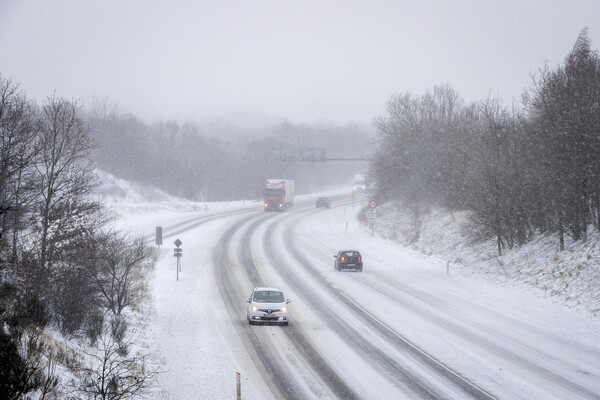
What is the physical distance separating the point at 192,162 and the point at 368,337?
116 m

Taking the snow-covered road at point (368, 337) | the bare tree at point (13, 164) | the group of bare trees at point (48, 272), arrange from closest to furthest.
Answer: the group of bare trees at point (48, 272) < the snow-covered road at point (368, 337) < the bare tree at point (13, 164)

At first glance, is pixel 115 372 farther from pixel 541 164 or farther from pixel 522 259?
pixel 541 164

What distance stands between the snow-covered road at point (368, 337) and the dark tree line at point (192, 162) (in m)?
72.0

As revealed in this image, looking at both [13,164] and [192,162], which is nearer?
[13,164]

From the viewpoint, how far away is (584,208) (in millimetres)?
31594

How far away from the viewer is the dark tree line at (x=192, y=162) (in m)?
115

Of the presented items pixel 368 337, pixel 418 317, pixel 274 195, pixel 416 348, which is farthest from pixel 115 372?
pixel 274 195

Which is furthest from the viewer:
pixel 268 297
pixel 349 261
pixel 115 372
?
pixel 349 261

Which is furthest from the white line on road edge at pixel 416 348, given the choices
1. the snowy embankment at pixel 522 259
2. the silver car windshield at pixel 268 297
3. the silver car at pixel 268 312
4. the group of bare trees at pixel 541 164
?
the group of bare trees at pixel 541 164

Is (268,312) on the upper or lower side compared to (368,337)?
upper

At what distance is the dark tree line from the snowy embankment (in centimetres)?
5615

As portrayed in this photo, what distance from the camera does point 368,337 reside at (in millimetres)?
22609

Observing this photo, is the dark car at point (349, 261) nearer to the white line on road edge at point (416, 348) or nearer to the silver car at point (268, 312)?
the white line on road edge at point (416, 348)

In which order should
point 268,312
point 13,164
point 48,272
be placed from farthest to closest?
point 268,312 → point 48,272 → point 13,164
